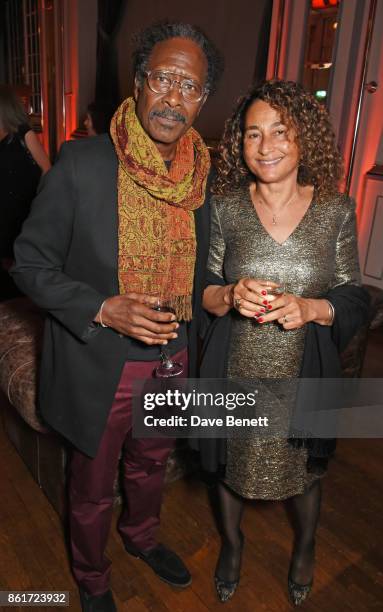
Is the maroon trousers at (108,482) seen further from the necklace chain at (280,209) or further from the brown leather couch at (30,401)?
the necklace chain at (280,209)

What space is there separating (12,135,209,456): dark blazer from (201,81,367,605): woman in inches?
14.1

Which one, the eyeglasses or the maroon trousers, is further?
the maroon trousers

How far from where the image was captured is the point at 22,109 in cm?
325

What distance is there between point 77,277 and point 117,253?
14 centimetres

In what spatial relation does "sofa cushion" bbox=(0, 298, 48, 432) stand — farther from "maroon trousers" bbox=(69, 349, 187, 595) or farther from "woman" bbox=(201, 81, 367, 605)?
"woman" bbox=(201, 81, 367, 605)

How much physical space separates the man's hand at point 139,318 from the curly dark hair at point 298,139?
54 cm

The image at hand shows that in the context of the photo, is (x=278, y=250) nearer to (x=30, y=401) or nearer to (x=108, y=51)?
(x=30, y=401)

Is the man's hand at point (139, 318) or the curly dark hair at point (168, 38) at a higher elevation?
the curly dark hair at point (168, 38)

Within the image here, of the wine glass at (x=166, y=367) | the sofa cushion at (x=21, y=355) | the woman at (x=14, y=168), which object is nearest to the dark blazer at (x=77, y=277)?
the wine glass at (x=166, y=367)

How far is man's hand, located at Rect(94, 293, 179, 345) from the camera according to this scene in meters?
1.29

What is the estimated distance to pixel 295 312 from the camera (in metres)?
1.40

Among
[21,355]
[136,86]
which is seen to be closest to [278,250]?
[136,86]

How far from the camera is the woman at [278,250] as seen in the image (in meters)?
1.48

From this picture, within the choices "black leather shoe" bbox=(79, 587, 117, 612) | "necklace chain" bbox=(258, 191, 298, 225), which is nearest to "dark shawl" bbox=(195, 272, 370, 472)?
"necklace chain" bbox=(258, 191, 298, 225)
